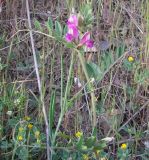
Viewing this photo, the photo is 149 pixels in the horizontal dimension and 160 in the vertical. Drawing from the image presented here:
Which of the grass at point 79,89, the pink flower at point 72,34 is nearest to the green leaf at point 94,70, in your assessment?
the grass at point 79,89

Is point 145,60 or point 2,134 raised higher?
point 145,60

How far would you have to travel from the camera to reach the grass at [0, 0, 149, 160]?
5.52 ft

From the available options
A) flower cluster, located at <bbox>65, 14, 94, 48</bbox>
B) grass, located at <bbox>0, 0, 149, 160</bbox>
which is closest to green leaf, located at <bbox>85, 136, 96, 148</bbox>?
grass, located at <bbox>0, 0, 149, 160</bbox>

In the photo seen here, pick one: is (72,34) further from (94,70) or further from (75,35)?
(94,70)

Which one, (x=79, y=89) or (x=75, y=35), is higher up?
(x=75, y=35)

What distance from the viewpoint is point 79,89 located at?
1.99 meters

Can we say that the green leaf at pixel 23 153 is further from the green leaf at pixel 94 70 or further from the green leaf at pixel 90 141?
the green leaf at pixel 94 70

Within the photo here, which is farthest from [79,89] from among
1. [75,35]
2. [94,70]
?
[75,35]

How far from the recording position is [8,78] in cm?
218

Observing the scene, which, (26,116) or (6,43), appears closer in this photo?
(26,116)

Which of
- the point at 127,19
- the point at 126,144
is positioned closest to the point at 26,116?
the point at 126,144

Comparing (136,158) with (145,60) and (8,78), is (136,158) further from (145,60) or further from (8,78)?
(8,78)

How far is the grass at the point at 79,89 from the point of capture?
1682 mm

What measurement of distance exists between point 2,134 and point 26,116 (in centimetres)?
13
